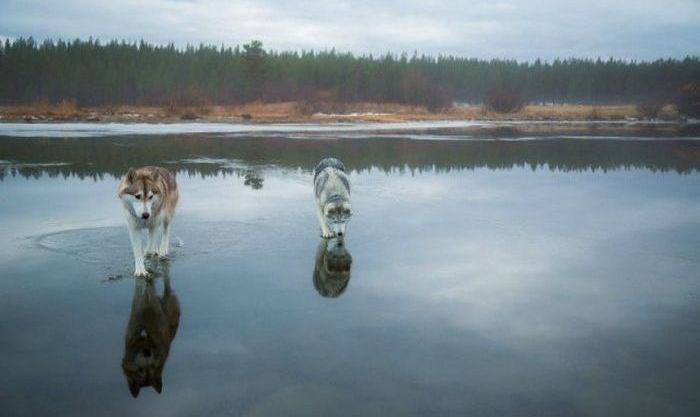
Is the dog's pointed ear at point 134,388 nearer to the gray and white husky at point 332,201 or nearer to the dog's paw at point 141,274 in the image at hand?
the dog's paw at point 141,274

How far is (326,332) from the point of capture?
7.05 m

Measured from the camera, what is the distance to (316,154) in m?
28.2

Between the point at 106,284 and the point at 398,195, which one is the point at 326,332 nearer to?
the point at 106,284

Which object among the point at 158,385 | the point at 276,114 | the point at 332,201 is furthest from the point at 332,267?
the point at 276,114

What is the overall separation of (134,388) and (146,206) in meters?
3.16

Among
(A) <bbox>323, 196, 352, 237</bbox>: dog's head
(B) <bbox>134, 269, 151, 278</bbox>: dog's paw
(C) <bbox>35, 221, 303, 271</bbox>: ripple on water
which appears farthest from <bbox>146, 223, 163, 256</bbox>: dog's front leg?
(A) <bbox>323, 196, 352, 237</bbox>: dog's head

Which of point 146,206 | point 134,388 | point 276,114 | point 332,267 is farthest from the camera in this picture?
point 276,114

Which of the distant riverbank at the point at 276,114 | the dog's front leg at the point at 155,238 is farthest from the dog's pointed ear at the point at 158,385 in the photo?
the distant riverbank at the point at 276,114

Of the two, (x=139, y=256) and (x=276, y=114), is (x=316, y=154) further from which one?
(x=276, y=114)

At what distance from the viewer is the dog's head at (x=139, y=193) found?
8.23 meters

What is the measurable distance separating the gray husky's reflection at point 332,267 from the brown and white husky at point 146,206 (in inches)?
102

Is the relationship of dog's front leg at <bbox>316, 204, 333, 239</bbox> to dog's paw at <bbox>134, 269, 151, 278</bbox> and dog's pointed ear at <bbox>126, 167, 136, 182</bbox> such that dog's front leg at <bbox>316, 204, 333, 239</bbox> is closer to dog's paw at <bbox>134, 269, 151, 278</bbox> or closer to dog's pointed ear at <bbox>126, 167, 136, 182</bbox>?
dog's paw at <bbox>134, 269, 151, 278</bbox>

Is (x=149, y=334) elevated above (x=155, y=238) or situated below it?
below

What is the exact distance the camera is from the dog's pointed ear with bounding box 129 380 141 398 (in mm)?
5591
